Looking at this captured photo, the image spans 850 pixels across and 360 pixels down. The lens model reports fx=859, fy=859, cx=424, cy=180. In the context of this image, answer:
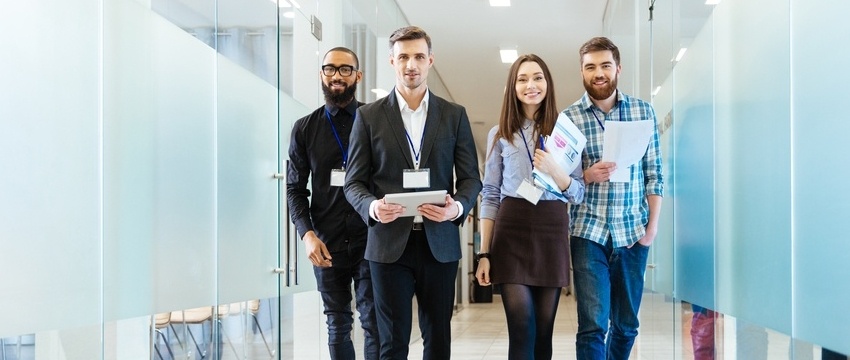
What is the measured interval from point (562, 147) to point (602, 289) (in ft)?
2.00

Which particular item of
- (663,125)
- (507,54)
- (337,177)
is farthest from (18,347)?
(507,54)

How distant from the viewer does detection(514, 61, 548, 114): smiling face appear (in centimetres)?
329

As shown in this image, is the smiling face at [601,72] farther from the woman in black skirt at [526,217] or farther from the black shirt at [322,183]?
the black shirt at [322,183]

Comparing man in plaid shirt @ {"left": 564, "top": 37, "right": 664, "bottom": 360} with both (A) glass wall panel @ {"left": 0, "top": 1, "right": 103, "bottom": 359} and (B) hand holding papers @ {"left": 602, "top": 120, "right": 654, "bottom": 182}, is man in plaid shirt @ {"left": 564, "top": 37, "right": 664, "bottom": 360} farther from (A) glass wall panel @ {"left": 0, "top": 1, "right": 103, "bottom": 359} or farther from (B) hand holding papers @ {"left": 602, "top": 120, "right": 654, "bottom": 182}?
(A) glass wall panel @ {"left": 0, "top": 1, "right": 103, "bottom": 359}

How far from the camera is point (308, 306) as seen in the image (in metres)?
5.03

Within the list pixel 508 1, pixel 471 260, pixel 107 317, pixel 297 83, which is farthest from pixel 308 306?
pixel 471 260

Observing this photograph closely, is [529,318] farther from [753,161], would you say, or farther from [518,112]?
[753,161]

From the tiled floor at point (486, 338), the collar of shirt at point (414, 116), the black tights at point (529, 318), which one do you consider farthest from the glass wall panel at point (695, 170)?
the tiled floor at point (486, 338)

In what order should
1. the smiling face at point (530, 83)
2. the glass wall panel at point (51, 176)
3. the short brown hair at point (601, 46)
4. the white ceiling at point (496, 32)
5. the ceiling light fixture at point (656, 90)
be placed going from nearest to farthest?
the glass wall panel at point (51, 176)
the smiling face at point (530, 83)
the short brown hair at point (601, 46)
the ceiling light fixture at point (656, 90)
the white ceiling at point (496, 32)

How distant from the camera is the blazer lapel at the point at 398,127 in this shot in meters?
2.90

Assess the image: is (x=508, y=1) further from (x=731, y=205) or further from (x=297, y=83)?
(x=731, y=205)

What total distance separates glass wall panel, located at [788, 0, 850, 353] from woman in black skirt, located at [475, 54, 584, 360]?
105cm

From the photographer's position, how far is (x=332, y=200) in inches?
149

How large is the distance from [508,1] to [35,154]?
663 cm
